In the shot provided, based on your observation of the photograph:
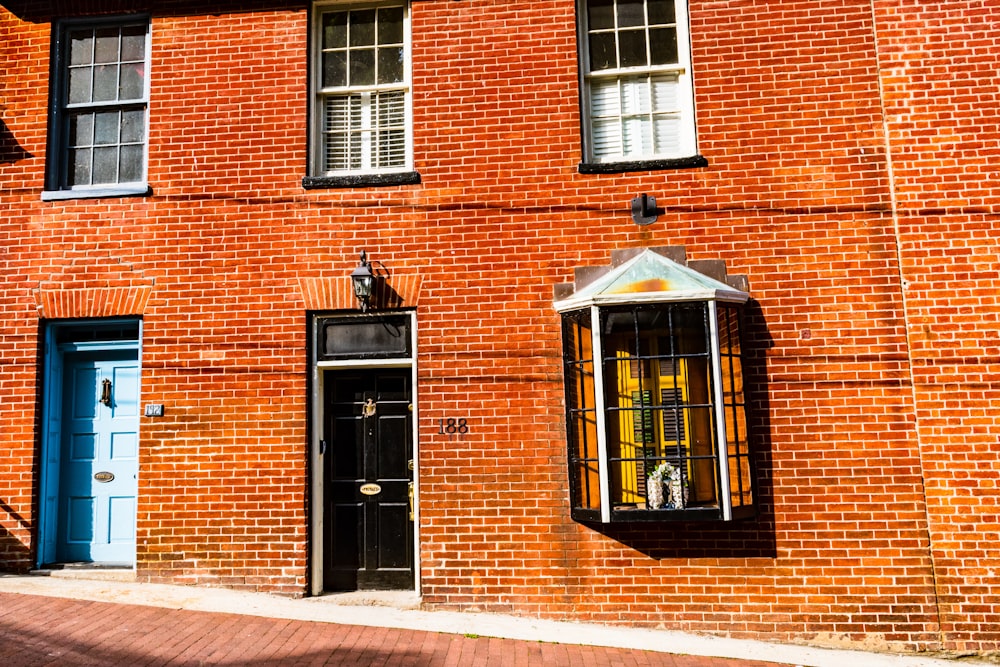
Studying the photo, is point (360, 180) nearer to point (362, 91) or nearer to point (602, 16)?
point (362, 91)

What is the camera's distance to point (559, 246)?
23.4 ft

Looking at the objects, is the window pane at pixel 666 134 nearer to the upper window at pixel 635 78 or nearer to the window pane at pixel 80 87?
the upper window at pixel 635 78

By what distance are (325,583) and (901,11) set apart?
772 centimetres

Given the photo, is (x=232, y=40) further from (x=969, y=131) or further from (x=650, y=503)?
(x=969, y=131)

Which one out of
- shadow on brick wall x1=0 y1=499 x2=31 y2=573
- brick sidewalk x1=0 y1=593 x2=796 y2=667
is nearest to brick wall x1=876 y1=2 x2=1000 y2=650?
brick sidewalk x1=0 y1=593 x2=796 y2=667

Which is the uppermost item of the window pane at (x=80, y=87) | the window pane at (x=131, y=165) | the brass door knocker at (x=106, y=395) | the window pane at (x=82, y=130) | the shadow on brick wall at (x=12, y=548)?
the window pane at (x=80, y=87)

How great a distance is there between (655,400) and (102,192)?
5866 millimetres

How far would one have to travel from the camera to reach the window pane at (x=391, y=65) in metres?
7.70

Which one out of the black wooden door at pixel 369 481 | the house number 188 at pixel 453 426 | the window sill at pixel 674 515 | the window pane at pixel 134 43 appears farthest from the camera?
the window pane at pixel 134 43

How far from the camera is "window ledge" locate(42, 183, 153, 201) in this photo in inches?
296

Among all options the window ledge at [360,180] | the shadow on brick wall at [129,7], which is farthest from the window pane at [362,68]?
the window ledge at [360,180]

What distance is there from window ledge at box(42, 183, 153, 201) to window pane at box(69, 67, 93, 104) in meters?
1.04

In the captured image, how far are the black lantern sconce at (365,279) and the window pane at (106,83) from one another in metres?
3.32

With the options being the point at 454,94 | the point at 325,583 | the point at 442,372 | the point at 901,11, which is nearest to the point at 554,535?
the point at 442,372
